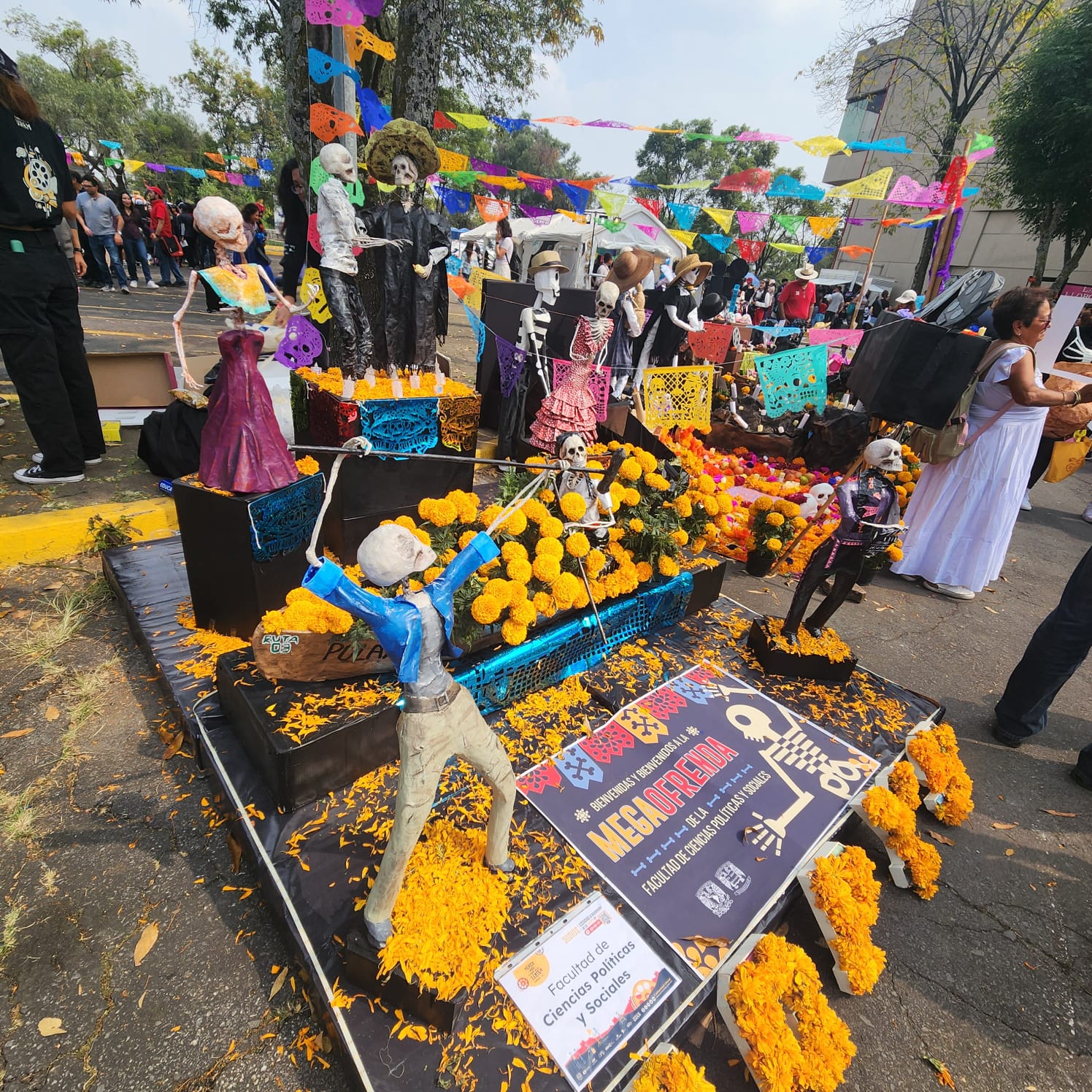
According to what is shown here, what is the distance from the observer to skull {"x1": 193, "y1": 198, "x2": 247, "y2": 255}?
2760mm

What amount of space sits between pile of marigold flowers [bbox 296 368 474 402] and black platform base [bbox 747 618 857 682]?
119 inches

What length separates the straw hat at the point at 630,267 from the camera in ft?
18.1

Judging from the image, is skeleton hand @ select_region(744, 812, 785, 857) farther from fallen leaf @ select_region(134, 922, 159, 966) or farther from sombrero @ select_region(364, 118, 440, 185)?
sombrero @ select_region(364, 118, 440, 185)

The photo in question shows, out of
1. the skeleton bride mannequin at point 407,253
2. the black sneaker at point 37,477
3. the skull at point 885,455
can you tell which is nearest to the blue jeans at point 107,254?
the black sneaker at point 37,477

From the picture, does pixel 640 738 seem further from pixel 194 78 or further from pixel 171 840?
pixel 194 78

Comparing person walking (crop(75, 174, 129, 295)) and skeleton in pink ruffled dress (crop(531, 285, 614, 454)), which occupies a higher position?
person walking (crop(75, 174, 129, 295))

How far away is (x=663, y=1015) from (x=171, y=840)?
80.6 inches

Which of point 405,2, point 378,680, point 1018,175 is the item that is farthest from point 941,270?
point 378,680

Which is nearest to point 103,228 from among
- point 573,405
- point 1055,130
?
point 573,405

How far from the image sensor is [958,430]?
4.68m

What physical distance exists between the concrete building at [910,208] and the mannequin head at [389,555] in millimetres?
20011

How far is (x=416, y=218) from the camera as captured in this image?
4.13 m

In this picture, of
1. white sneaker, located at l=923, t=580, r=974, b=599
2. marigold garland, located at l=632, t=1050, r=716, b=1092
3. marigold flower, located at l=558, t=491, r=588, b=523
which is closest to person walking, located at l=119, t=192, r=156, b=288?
marigold flower, located at l=558, t=491, r=588, b=523

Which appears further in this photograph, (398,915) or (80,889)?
(80,889)
